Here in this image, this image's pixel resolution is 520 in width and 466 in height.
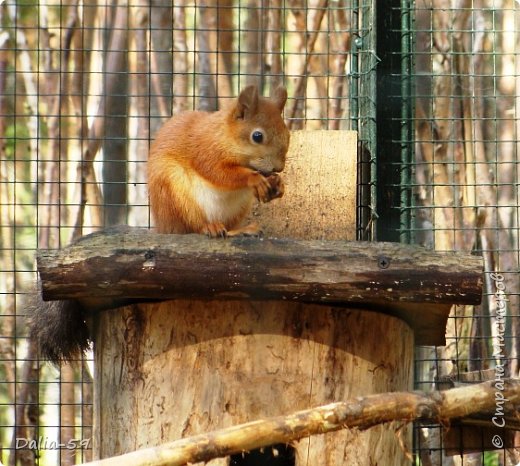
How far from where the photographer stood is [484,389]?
3.88 m

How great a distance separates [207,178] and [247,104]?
36 cm

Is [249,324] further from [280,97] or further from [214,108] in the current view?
[214,108]

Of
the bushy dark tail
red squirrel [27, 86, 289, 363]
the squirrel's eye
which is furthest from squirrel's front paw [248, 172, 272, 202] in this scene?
the bushy dark tail

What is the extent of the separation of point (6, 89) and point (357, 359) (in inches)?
283

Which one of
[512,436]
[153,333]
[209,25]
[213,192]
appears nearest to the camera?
[153,333]

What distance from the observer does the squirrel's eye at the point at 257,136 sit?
439cm

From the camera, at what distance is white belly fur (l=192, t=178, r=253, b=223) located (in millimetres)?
4414

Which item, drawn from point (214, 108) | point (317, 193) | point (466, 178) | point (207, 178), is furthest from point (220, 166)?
point (214, 108)

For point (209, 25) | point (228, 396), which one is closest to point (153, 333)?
point (228, 396)

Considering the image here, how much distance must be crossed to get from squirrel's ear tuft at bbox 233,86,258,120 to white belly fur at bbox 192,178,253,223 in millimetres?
325

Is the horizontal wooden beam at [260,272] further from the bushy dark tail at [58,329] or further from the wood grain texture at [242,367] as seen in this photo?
the bushy dark tail at [58,329]

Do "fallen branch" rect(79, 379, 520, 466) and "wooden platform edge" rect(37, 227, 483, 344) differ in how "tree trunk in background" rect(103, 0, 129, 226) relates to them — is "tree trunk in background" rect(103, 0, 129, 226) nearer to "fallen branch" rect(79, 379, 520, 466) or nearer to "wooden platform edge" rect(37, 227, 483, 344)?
"wooden platform edge" rect(37, 227, 483, 344)

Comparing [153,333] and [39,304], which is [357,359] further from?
[39,304]

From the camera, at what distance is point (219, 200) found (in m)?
4.48
